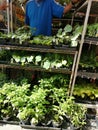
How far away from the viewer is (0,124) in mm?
3133

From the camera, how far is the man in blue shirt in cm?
338

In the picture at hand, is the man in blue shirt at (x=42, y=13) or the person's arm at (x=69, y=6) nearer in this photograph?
the person's arm at (x=69, y=6)

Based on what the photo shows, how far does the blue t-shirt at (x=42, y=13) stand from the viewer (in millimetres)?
3385

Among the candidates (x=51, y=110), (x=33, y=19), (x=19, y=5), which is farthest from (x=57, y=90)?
(x=19, y=5)

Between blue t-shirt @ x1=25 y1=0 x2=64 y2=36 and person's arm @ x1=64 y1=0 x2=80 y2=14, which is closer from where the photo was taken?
person's arm @ x1=64 y1=0 x2=80 y2=14

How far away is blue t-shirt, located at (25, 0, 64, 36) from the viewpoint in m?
3.38

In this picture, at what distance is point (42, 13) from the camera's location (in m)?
3.42

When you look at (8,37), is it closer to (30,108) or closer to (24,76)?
(24,76)

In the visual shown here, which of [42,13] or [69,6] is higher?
[69,6]

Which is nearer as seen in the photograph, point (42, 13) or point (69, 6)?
point (69, 6)

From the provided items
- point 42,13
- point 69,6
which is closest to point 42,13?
point 42,13

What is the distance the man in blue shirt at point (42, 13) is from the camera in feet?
11.1

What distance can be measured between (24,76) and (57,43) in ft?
3.37

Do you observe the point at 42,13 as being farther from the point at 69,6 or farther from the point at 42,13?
the point at 69,6
